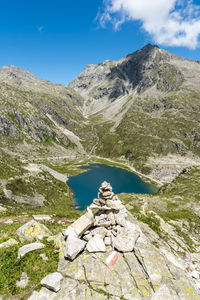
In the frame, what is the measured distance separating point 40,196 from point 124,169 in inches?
5371

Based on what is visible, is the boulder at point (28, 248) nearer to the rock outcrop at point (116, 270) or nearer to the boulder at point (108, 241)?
the rock outcrop at point (116, 270)

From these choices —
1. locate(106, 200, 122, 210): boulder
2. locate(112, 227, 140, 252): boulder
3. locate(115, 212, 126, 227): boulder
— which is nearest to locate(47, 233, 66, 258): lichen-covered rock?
locate(112, 227, 140, 252): boulder

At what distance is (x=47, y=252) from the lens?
44.9 ft

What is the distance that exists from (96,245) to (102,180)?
135549mm

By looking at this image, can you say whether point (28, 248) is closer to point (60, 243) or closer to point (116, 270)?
point (60, 243)

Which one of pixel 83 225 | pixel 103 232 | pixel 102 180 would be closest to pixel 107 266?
pixel 103 232

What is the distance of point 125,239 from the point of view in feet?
49.1

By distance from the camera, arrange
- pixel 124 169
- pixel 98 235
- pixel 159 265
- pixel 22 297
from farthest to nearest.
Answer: pixel 124 169 → pixel 98 235 → pixel 159 265 → pixel 22 297

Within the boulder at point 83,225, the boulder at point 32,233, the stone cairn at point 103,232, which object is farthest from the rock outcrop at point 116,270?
the boulder at point 32,233

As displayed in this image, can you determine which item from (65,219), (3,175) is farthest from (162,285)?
(3,175)

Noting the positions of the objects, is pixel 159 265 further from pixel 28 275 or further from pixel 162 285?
pixel 28 275

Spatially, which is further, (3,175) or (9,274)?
(3,175)

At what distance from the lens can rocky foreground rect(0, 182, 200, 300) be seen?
37.3 feet

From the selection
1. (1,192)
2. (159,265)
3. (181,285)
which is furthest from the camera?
(1,192)
